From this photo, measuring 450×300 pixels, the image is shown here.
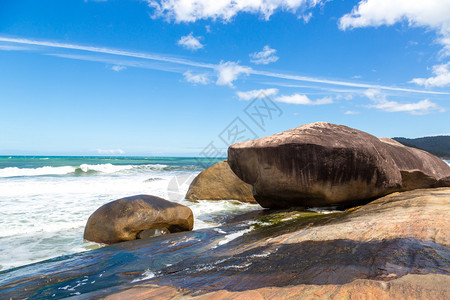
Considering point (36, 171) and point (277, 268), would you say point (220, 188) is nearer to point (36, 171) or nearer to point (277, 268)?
point (277, 268)

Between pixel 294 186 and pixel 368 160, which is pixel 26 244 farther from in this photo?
pixel 368 160

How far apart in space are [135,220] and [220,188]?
4.44 metres

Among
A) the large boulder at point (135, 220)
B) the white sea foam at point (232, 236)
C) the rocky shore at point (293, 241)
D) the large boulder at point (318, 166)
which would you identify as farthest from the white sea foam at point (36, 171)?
the white sea foam at point (232, 236)

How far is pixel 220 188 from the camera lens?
360 inches

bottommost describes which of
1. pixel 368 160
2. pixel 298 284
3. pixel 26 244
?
pixel 26 244

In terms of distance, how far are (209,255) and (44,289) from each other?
1641mm

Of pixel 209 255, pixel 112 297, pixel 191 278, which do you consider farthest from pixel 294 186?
pixel 112 297

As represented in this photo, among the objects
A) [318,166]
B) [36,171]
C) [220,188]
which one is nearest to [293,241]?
[318,166]

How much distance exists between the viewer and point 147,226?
5.03 metres

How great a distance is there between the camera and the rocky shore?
73.5 inches

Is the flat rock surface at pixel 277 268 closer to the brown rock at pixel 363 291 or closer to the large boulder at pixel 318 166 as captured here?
the brown rock at pixel 363 291

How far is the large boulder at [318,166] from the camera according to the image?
5.35 metres

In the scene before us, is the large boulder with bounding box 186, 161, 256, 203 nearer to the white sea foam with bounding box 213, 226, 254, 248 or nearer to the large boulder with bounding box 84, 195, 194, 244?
the large boulder with bounding box 84, 195, 194, 244

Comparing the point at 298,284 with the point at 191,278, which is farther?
the point at 191,278
